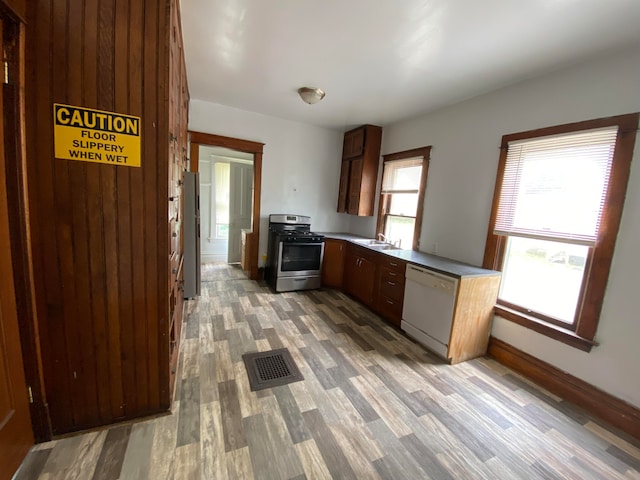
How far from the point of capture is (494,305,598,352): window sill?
78.2 inches

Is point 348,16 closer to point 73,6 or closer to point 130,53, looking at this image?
point 130,53

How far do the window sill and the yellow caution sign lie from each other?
315 centimetres

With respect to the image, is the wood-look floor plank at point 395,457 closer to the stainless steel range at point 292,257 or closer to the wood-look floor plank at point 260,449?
the wood-look floor plank at point 260,449

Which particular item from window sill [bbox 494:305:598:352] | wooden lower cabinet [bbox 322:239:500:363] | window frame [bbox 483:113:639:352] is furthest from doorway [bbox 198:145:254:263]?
window frame [bbox 483:113:639:352]

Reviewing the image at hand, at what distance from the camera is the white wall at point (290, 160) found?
3879 millimetres

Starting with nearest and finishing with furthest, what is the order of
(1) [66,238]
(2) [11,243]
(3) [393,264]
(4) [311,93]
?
1. (2) [11,243]
2. (1) [66,238]
3. (4) [311,93]
4. (3) [393,264]

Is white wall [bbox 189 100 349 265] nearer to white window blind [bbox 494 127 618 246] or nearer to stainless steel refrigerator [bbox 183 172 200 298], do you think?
stainless steel refrigerator [bbox 183 172 200 298]

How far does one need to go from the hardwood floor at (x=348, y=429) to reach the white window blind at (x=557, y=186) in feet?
4.37

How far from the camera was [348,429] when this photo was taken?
5.39 ft

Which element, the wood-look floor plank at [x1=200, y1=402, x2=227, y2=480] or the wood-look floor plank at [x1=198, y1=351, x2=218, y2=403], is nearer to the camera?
the wood-look floor plank at [x1=200, y1=402, x2=227, y2=480]

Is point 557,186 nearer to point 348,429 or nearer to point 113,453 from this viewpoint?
point 348,429

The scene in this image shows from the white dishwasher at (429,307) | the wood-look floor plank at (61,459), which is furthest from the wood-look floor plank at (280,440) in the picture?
the white dishwasher at (429,307)

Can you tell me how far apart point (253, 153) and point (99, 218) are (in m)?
3.13

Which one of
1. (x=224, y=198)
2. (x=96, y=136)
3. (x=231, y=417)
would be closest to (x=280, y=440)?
(x=231, y=417)
